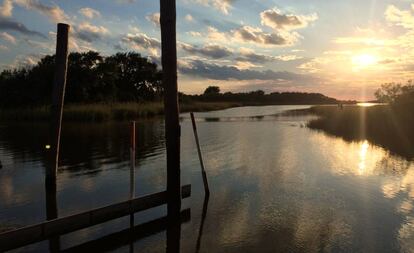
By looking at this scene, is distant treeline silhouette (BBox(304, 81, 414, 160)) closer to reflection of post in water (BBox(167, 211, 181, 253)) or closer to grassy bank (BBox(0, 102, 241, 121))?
reflection of post in water (BBox(167, 211, 181, 253))

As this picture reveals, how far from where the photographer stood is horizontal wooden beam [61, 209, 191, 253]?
6927mm

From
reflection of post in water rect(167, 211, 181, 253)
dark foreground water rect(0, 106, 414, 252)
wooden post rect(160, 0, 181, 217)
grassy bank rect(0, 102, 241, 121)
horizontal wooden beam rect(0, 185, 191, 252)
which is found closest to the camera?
horizontal wooden beam rect(0, 185, 191, 252)

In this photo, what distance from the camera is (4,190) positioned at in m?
11.2

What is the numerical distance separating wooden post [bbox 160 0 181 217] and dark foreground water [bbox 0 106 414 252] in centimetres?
99

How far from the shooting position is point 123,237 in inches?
294

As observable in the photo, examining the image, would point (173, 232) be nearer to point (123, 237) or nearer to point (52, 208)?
point (123, 237)

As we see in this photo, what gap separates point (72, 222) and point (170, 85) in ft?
10.7

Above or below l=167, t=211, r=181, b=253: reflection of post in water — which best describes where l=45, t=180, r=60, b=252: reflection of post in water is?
above

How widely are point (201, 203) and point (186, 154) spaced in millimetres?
8214

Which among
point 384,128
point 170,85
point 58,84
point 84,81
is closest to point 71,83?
point 84,81

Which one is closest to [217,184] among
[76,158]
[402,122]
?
[76,158]

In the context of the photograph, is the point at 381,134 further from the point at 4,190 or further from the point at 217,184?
the point at 4,190

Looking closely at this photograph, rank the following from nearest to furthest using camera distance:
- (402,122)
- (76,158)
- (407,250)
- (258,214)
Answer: (407,250) < (258,214) < (76,158) < (402,122)

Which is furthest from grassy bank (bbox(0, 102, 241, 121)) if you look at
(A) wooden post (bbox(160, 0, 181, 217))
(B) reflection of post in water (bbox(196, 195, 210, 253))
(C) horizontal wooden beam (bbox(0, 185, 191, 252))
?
(C) horizontal wooden beam (bbox(0, 185, 191, 252))
